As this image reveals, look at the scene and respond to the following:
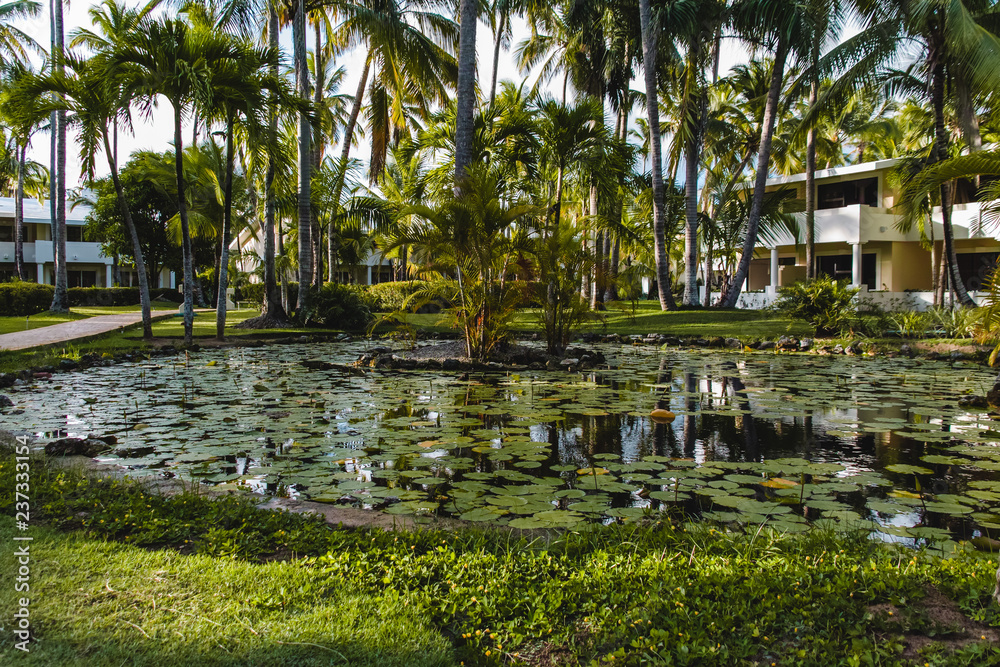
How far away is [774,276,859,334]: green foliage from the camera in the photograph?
46.2ft

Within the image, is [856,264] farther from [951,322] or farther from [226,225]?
[226,225]

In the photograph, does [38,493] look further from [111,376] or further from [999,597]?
[111,376]

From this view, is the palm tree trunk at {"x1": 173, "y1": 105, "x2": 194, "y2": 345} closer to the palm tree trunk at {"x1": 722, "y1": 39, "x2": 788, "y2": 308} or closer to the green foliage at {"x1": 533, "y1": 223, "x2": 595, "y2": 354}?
the green foliage at {"x1": 533, "y1": 223, "x2": 595, "y2": 354}

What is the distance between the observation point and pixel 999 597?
7.74 ft

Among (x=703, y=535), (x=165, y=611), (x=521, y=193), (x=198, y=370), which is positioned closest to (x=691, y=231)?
(x=521, y=193)

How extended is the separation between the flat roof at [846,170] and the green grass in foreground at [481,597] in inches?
1019

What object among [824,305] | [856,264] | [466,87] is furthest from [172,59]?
Answer: [856,264]

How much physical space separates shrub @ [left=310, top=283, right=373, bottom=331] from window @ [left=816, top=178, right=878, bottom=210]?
68.4 feet

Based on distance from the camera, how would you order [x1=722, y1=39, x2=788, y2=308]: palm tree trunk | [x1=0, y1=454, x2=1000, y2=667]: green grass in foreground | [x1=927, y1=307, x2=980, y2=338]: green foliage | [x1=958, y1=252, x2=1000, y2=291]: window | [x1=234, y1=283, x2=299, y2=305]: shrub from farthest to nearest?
[x1=234, y1=283, x2=299, y2=305]: shrub < [x1=958, y1=252, x2=1000, y2=291]: window < [x1=722, y1=39, x2=788, y2=308]: palm tree trunk < [x1=927, y1=307, x2=980, y2=338]: green foliage < [x1=0, y1=454, x2=1000, y2=667]: green grass in foreground

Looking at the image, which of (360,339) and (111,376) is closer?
(111,376)

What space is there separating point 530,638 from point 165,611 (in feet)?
4.45

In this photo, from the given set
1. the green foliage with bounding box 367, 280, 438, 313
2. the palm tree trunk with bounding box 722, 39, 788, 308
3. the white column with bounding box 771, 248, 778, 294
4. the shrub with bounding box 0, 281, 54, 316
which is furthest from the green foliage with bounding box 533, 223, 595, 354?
the white column with bounding box 771, 248, 778, 294

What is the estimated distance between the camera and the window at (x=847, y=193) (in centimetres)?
2625

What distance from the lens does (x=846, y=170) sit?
26.0 metres
